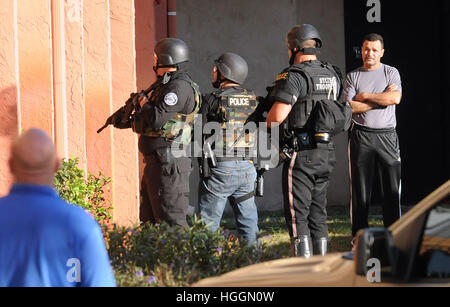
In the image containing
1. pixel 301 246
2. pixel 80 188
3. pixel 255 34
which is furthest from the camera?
pixel 255 34

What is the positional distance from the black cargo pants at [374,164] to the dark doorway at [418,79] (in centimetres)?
425

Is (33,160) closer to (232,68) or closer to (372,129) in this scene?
(232,68)

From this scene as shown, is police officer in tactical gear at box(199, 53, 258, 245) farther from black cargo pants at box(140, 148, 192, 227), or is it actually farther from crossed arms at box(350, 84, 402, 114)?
crossed arms at box(350, 84, 402, 114)

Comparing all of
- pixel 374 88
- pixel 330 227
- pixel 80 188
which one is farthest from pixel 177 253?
pixel 330 227

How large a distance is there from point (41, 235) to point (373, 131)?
511cm

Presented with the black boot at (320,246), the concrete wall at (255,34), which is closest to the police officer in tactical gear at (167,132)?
the black boot at (320,246)

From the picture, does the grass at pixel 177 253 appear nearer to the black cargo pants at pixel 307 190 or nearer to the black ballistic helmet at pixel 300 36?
the black cargo pants at pixel 307 190

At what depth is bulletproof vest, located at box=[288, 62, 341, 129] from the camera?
675 cm

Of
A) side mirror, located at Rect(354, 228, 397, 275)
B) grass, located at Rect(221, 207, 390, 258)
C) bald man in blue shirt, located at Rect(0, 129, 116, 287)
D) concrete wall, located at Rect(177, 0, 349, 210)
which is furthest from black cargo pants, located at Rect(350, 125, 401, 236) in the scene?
bald man in blue shirt, located at Rect(0, 129, 116, 287)

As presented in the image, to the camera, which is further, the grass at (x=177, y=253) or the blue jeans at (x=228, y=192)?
the blue jeans at (x=228, y=192)

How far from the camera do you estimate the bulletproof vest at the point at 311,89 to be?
6754 millimetres

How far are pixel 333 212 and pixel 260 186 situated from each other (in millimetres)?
4335

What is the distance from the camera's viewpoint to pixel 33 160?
3.15m

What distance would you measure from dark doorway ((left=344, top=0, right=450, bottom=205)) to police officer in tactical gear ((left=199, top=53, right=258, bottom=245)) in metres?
5.20
